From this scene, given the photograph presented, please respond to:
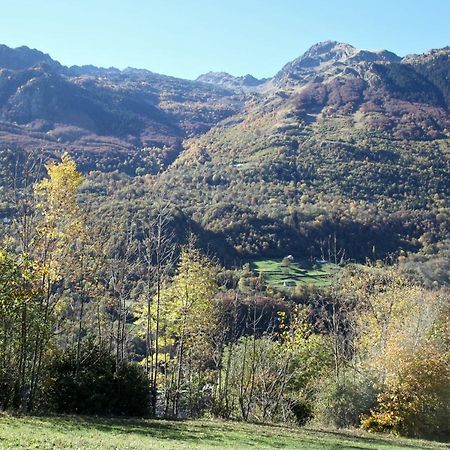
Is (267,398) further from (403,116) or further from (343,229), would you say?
(403,116)

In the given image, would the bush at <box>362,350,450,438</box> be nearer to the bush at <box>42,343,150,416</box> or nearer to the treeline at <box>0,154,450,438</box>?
the treeline at <box>0,154,450,438</box>

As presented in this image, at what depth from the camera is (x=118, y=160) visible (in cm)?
18975

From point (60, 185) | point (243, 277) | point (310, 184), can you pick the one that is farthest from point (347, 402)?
point (310, 184)

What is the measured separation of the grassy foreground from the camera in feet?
44.4

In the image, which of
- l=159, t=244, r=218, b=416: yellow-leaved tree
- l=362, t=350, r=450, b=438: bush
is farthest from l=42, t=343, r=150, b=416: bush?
l=362, t=350, r=450, b=438: bush

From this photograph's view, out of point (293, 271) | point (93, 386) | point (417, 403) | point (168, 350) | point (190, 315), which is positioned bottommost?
point (417, 403)

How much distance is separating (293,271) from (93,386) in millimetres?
80217

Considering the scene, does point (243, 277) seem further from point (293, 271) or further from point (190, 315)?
point (190, 315)

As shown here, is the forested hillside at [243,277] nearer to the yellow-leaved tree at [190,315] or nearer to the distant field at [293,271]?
the yellow-leaved tree at [190,315]

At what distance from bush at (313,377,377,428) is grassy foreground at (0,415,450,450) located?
4494 millimetres

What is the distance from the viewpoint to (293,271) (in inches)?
3962

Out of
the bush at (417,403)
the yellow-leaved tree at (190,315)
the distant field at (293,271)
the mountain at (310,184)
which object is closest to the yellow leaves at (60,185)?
the yellow-leaved tree at (190,315)

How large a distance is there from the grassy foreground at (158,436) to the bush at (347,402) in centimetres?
449

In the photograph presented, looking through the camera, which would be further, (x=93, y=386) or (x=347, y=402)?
(x=347, y=402)
